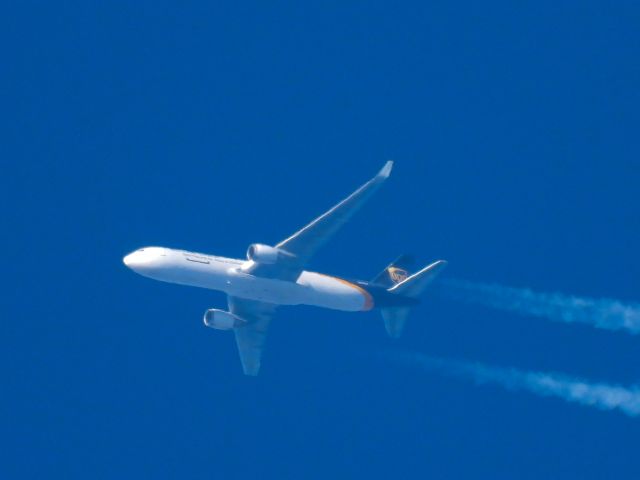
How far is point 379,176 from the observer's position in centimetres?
8100

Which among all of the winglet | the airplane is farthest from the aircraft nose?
the winglet

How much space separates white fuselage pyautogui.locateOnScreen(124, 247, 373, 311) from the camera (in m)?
82.7

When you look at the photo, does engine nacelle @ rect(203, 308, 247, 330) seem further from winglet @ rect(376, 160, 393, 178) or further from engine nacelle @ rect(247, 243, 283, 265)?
winglet @ rect(376, 160, 393, 178)

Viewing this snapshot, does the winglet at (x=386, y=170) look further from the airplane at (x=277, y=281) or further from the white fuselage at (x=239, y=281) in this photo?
the white fuselage at (x=239, y=281)

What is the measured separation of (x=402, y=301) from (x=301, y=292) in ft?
24.8

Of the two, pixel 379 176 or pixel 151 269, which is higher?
pixel 379 176

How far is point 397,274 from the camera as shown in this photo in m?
93.6

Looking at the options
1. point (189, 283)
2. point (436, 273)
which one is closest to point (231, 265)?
point (189, 283)

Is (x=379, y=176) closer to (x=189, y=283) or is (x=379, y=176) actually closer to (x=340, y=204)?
(x=340, y=204)

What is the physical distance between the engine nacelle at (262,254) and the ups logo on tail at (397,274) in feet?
40.4

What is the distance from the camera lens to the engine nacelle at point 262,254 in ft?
272

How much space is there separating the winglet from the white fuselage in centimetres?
930

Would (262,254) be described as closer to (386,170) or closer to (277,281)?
(277,281)

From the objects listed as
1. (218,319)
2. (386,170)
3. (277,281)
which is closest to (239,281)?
(277,281)
